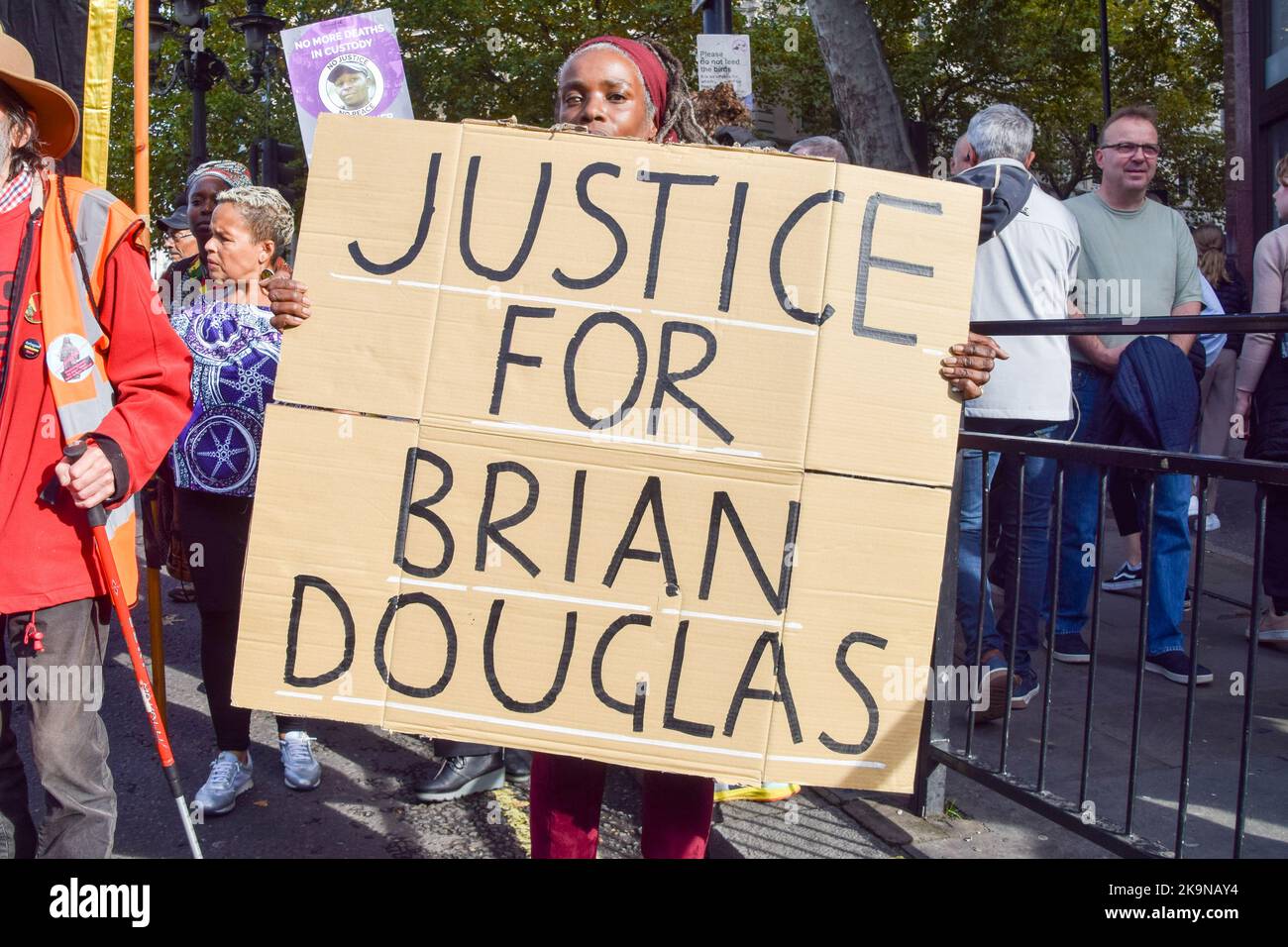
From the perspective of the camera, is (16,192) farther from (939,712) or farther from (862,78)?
(862,78)

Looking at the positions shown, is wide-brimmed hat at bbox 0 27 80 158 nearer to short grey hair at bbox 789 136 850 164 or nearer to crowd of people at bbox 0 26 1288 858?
crowd of people at bbox 0 26 1288 858

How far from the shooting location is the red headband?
274cm

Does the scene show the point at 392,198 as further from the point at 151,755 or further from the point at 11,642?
the point at 151,755

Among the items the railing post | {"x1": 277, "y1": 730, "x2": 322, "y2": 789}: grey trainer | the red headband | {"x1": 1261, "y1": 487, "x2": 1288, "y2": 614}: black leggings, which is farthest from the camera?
{"x1": 1261, "y1": 487, "x2": 1288, "y2": 614}: black leggings

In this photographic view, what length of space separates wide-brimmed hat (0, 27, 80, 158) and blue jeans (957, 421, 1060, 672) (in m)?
2.96

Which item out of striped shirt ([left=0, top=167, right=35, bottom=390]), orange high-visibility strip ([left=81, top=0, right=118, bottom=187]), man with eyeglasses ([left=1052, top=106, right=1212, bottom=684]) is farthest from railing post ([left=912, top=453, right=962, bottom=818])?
orange high-visibility strip ([left=81, top=0, right=118, bottom=187])

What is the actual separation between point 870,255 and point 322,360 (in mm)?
1100

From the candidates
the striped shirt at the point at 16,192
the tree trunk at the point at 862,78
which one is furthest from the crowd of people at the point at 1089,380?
the tree trunk at the point at 862,78

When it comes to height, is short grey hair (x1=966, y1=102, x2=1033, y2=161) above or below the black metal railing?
above

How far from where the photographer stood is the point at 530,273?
2443mm

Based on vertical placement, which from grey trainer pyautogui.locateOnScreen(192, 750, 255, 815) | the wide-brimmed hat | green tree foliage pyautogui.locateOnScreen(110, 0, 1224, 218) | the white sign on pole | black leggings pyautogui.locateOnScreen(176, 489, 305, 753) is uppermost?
green tree foliage pyautogui.locateOnScreen(110, 0, 1224, 218)

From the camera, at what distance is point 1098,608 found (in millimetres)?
3180

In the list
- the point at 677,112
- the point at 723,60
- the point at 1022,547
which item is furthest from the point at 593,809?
the point at 723,60

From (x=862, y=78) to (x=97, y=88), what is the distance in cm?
763
